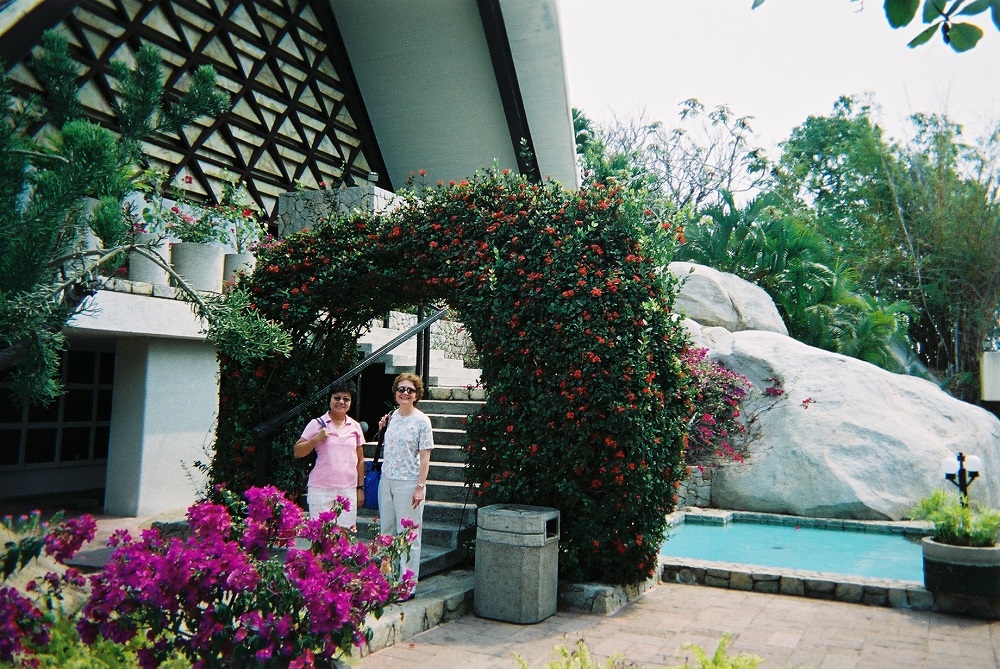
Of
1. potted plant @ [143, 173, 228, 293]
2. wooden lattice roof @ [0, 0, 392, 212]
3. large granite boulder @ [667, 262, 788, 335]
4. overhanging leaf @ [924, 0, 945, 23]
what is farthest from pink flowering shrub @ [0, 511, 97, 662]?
large granite boulder @ [667, 262, 788, 335]

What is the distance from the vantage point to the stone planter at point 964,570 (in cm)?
582

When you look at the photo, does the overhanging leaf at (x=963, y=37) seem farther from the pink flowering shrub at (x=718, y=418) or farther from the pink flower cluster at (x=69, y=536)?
the pink flowering shrub at (x=718, y=418)

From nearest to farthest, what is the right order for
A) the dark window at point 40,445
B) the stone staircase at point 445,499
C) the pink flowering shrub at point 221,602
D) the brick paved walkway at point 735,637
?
the pink flowering shrub at point 221,602
the brick paved walkway at point 735,637
the stone staircase at point 445,499
the dark window at point 40,445

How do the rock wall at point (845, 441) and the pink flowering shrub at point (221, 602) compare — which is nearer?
the pink flowering shrub at point (221, 602)

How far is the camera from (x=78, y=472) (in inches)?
396

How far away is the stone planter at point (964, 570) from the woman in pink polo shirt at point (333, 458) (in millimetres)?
4418

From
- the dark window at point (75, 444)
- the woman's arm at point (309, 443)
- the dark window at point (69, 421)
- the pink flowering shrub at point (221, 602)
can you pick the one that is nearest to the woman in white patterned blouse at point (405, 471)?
the woman's arm at point (309, 443)

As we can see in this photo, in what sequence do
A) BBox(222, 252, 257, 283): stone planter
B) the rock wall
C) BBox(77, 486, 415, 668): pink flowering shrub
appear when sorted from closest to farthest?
1. BBox(77, 486, 415, 668): pink flowering shrub
2. BBox(222, 252, 257, 283): stone planter
3. the rock wall

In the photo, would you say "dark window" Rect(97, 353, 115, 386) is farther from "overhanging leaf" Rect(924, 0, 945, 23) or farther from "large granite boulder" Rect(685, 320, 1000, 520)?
"overhanging leaf" Rect(924, 0, 945, 23)

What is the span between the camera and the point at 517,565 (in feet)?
17.9

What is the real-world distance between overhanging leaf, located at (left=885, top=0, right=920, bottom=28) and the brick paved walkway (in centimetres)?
365

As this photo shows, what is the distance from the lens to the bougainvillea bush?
19.0ft

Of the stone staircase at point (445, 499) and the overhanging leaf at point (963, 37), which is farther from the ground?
the overhanging leaf at point (963, 37)

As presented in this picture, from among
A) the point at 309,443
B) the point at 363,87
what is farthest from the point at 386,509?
the point at 363,87
